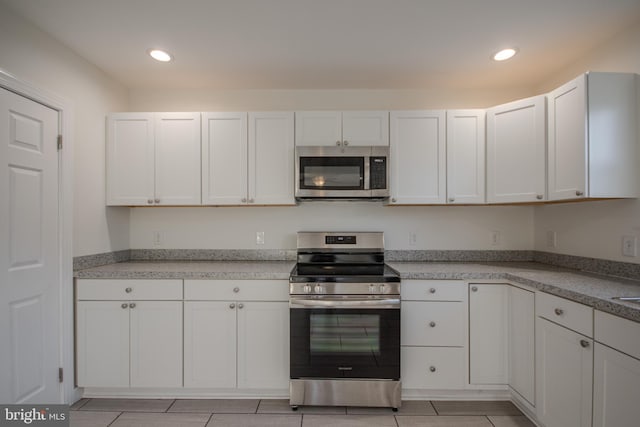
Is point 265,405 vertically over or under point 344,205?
under

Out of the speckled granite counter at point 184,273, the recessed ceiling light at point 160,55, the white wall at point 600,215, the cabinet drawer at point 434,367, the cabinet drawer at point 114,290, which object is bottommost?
the cabinet drawer at point 434,367

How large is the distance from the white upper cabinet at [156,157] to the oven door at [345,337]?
1.28 metres

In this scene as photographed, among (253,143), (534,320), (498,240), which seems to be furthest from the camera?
(498,240)

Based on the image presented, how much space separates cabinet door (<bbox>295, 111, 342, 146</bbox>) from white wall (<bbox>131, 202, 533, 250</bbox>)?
564mm

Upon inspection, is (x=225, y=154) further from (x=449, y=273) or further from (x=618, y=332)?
(x=618, y=332)

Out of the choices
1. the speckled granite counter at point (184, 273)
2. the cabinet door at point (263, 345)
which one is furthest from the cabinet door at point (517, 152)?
the cabinet door at point (263, 345)

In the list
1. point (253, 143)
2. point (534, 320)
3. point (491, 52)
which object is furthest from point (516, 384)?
point (253, 143)

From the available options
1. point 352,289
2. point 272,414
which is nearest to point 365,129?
point 352,289

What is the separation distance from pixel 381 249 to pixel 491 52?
162 centimetres

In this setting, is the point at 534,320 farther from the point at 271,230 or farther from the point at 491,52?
the point at 271,230

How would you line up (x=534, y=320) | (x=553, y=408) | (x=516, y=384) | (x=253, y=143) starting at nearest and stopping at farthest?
(x=553, y=408) → (x=534, y=320) → (x=516, y=384) → (x=253, y=143)

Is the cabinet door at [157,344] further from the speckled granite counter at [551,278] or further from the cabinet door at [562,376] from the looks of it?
the cabinet door at [562,376]

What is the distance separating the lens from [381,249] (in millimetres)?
2619

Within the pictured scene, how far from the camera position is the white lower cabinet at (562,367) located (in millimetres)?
1498
